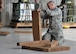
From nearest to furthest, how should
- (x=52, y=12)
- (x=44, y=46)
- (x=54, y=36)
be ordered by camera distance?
1. (x=44, y=46)
2. (x=52, y=12)
3. (x=54, y=36)

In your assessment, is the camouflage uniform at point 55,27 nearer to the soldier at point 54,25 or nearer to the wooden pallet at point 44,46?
the soldier at point 54,25

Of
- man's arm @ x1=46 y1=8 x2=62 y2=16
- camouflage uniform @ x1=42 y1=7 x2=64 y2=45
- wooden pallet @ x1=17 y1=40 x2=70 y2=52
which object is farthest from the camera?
camouflage uniform @ x1=42 y1=7 x2=64 y2=45

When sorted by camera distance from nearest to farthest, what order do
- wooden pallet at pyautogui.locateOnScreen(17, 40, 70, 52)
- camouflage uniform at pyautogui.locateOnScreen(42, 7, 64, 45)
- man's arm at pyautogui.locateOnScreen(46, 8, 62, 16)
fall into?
wooden pallet at pyautogui.locateOnScreen(17, 40, 70, 52)
man's arm at pyautogui.locateOnScreen(46, 8, 62, 16)
camouflage uniform at pyautogui.locateOnScreen(42, 7, 64, 45)

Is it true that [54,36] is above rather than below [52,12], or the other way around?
below

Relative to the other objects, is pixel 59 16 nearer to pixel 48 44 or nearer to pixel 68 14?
pixel 48 44

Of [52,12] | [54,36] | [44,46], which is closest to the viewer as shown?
[44,46]

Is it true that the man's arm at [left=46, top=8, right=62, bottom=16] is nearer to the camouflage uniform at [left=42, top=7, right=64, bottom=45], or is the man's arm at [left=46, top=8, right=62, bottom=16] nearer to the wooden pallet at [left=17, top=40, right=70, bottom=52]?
the camouflage uniform at [left=42, top=7, right=64, bottom=45]

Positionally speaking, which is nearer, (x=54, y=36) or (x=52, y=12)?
(x=52, y=12)

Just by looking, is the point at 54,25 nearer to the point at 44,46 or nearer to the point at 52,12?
the point at 52,12

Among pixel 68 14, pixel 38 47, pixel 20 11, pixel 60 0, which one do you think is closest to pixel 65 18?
pixel 68 14

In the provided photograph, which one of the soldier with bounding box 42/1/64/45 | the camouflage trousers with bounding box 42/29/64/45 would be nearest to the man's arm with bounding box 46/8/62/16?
the soldier with bounding box 42/1/64/45

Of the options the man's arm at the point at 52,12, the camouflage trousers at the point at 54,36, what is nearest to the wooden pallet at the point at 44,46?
the camouflage trousers at the point at 54,36

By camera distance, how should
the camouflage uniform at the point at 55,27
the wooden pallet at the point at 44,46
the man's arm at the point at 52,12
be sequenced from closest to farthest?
the wooden pallet at the point at 44,46
the man's arm at the point at 52,12
the camouflage uniform at the point at 55,27

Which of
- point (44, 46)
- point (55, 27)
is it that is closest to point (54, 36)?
point (55, 27)
